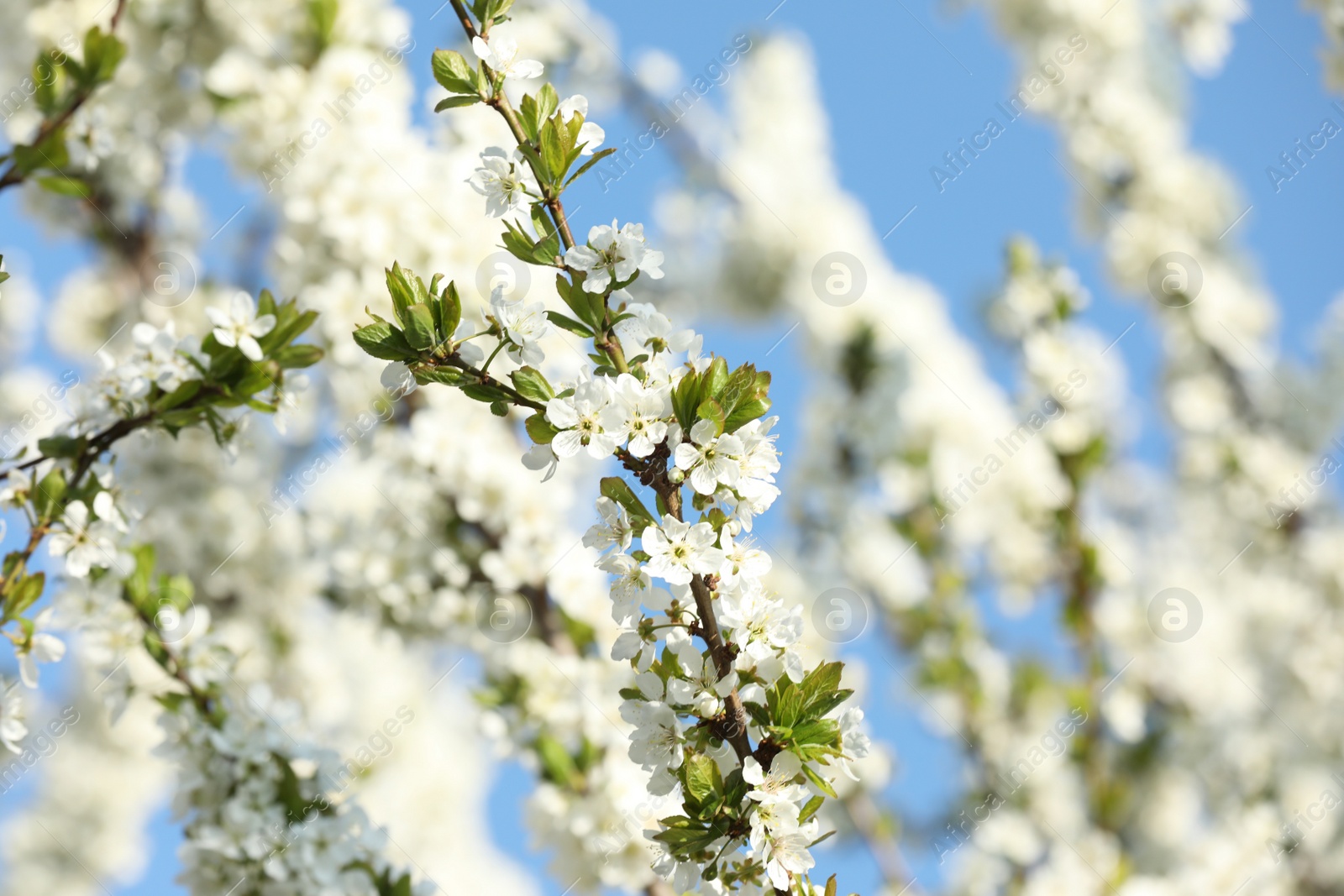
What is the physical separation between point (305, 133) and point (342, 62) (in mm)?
257

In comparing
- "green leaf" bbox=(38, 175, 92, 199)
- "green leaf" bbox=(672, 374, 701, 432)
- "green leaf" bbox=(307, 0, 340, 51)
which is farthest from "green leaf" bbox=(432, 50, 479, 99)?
"green leaf" bbox=(307, 0, 340, 51)

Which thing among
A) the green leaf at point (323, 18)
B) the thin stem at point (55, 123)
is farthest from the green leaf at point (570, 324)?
the green leaf at point (323, 18)

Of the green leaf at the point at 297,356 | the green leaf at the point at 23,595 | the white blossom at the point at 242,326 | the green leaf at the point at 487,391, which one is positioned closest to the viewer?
the green leaf at the point at 487,391

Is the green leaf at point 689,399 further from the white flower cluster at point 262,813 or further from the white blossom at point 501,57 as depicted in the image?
the white flower cluster at point 262,813

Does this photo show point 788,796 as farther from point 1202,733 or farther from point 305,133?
point 1202,733

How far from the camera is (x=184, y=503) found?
3.14 meters

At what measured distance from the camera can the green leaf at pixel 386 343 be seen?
121 cm

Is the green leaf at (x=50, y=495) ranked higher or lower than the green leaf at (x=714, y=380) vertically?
higher

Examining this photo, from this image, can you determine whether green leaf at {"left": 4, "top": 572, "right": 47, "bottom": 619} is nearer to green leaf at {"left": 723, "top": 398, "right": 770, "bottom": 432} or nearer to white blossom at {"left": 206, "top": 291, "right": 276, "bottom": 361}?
white blossom at {"left": 206, "top": 291, "right": 276, "bottom": 361}

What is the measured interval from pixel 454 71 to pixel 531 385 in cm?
43

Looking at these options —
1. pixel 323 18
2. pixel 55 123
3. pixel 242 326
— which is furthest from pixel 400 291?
pixel 323 18

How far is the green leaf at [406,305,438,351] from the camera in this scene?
3.91 feet

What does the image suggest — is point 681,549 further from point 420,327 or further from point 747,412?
point 420,327

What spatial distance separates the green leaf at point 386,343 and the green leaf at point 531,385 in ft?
0.42
